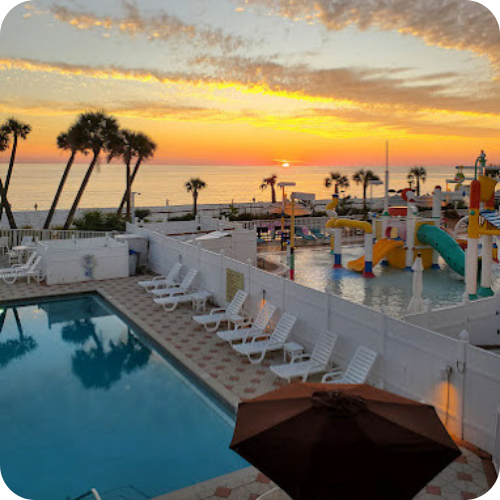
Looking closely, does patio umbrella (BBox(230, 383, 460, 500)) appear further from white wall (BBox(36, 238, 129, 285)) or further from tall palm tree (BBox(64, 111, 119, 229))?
tall palm tree (BBox(64, 111, 119, 229))

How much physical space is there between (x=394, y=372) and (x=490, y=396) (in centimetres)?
170

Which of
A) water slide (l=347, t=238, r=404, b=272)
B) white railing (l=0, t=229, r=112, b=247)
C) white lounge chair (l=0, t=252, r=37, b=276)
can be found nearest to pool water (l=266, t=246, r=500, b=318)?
water slide (l=347, t=238, r=404, b=272)

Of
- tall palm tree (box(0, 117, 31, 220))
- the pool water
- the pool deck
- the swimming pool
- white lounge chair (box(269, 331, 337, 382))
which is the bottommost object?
the swimming pool

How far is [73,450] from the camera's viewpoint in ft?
23.7

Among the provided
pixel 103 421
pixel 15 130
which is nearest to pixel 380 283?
pixel 103 421

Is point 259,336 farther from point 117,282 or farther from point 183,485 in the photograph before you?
point 117,282

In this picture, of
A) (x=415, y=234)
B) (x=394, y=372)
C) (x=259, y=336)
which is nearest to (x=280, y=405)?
(x=394, y=372)

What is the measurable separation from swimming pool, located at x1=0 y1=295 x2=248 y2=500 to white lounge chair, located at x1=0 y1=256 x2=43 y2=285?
4.55 metres

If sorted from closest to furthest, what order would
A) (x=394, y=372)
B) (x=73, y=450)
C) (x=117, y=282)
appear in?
(x=73, y=450) → (x=394, y=372) → (x=117, y=282)

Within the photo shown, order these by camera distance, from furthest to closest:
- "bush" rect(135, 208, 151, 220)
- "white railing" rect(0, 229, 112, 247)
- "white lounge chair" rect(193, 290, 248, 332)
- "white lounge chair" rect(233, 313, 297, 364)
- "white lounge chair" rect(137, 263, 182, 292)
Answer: "bush" rect(135, 208, 151, 220), "white railing" rect(0, 229, 112, 247), "white lounge chair" rect(137, 263, 182, 292), "white lounge chair" rect(193, 290, 248, 332), "white lounge chair" rect(233, 313, 297, 364)

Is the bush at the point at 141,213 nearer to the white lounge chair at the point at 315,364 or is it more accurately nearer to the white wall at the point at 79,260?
the white wall at the point at 79,260

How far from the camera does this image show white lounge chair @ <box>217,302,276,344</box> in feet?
34.7

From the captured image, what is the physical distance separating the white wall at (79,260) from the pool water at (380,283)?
20.0 feet

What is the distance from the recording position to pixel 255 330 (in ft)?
35.2
